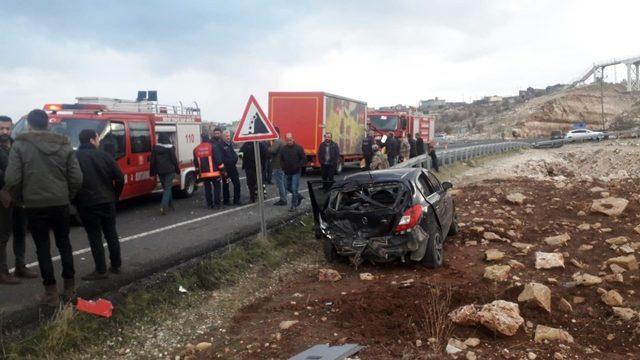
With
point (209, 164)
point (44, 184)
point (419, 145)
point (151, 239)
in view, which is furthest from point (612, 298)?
point (419, 145)

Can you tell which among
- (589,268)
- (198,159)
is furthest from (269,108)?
(589,268)

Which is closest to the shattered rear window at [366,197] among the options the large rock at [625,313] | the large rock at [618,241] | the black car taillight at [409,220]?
the black car taillight at [409,220]

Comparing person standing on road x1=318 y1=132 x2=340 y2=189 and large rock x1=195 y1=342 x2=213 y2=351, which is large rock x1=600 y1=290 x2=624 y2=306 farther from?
person standing on road x1=318 y1=132 x2=340 y2=189

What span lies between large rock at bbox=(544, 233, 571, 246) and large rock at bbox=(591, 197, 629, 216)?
8.19ft

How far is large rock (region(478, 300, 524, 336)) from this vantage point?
14.9ft

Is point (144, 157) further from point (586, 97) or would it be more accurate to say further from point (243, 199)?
point (586, 97)

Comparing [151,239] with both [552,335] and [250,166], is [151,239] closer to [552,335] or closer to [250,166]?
[250,166]

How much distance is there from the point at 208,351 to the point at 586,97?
86.1 m

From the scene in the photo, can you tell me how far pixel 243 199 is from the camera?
43.7 ft

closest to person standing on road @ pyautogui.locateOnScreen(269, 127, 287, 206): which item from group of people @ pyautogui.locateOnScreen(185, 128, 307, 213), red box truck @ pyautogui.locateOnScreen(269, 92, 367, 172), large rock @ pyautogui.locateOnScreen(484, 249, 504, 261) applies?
group of people @ pyautogui.locateOnScreen(185, 128, 307, 213)

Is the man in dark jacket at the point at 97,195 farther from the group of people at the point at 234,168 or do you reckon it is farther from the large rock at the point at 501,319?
the group of people at the point at 234,168

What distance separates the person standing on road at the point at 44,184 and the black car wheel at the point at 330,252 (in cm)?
330

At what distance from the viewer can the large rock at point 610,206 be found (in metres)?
10.6

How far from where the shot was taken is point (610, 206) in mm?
10828
